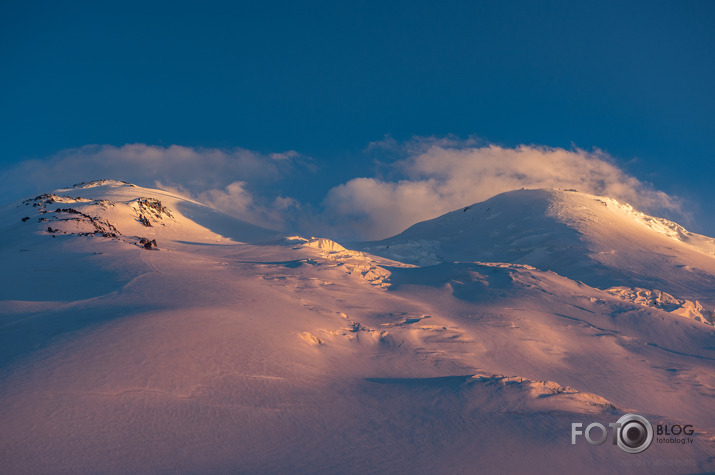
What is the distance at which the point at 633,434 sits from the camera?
9336 mm

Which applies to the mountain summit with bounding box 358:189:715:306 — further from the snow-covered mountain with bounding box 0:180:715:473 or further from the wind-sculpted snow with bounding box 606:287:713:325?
the snow-covered mountain with bounding box 0:180:715:473

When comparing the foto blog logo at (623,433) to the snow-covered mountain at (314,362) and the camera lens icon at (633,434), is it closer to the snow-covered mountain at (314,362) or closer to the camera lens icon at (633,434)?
the camera lens icon at (633,434)

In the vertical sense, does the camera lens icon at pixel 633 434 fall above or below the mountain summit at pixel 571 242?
below

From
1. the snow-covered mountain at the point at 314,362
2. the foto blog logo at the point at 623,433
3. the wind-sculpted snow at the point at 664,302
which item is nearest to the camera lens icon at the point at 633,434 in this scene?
the foto blog logo at the point at 623,433

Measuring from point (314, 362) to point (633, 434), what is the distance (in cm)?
720

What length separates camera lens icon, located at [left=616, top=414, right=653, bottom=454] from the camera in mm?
9070

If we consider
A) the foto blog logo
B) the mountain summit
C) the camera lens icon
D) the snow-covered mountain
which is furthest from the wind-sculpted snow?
the foto blog logo

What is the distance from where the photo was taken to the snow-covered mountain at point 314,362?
8141mm

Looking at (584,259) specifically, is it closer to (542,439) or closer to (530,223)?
(530,223)

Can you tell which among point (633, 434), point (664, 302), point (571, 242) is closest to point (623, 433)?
point (633, 434)

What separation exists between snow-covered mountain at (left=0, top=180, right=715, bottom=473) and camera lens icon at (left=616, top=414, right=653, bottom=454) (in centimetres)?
24

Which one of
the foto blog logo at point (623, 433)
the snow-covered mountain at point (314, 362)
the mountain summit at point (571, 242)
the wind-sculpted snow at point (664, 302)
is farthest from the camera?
the mountain summit at point (571, 242)

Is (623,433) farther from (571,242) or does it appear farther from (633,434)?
(571,242)

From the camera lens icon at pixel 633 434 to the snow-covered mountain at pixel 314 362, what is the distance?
0.24 metres
